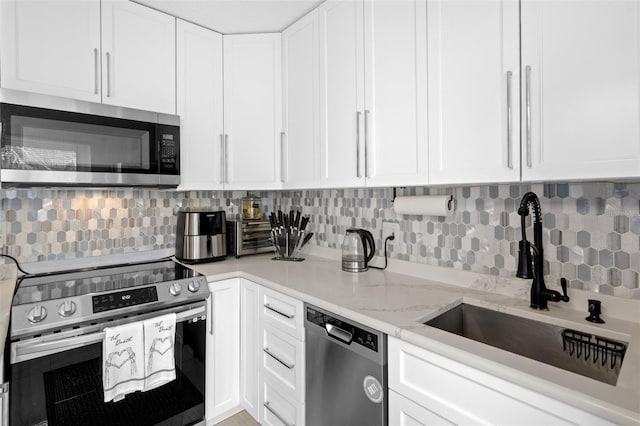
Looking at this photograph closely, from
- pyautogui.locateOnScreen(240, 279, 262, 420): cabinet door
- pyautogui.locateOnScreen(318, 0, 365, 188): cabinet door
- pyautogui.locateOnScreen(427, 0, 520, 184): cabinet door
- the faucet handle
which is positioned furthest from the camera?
pyautogui.locateOnScreen(240, 279, 262, 420): cabinet door

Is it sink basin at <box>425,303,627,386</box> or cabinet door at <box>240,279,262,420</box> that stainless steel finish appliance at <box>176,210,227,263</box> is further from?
sink basin at <box>425,303,627,386</box>

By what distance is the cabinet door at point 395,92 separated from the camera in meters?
1.38

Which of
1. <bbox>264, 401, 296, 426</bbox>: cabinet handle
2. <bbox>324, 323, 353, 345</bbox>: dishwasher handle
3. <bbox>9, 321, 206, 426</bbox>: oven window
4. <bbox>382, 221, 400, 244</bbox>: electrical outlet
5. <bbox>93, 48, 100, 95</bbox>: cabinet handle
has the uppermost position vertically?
<bbox>93, 48, 100, 95</bbox>: cabinet handle

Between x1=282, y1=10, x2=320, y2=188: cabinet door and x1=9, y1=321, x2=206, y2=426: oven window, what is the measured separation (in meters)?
1.02

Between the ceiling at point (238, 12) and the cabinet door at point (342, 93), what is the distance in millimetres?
200

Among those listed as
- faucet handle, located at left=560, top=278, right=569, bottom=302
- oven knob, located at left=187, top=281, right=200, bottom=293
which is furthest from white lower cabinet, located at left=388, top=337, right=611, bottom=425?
oven knob, located at left=187, top=281, right=200, bottom=293

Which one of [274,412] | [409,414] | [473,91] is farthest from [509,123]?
[274,412]

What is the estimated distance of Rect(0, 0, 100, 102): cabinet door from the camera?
1.46 metres

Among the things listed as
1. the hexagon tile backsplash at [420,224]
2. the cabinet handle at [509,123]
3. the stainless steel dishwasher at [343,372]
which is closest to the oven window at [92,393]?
the stainless steel dishwasher at [343,372]

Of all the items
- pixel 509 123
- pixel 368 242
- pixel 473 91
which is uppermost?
pixel 473 91

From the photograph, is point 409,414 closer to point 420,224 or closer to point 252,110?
point 420,224

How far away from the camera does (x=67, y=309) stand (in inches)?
54.2

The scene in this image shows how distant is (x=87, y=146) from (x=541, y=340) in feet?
6.97

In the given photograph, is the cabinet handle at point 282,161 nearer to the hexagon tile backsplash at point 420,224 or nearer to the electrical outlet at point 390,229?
the hexagon tile backsplash at point 420,224
